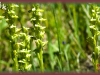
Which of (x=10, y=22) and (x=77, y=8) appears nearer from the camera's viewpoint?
(x=10, y=22)

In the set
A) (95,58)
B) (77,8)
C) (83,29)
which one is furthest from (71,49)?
(95,58)

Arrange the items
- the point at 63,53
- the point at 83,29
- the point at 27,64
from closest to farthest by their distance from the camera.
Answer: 1. the point at 27,64
2. the point at 63,53
3. the point at 83,29

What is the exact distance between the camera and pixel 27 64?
0.89 meters

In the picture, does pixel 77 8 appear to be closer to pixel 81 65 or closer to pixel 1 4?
pixel 81 65

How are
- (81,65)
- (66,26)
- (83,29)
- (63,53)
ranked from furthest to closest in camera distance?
(66,26), (83,29), (81,65), (63,53)

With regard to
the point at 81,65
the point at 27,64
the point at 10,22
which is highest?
the point at 10,22

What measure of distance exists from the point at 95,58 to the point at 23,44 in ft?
0.71

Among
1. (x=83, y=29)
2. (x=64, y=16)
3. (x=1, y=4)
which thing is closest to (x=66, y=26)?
(x=64, y=16)

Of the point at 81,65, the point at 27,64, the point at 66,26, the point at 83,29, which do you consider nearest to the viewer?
the point at 27,64

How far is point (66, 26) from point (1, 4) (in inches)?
44.2

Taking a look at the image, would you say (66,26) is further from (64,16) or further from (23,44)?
(23,44)

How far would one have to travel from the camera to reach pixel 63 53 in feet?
4.76

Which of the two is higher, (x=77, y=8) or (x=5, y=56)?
Result: (x=77, y=8)

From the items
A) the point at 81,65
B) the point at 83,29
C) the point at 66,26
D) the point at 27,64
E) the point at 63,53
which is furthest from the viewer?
the point at 66,26
